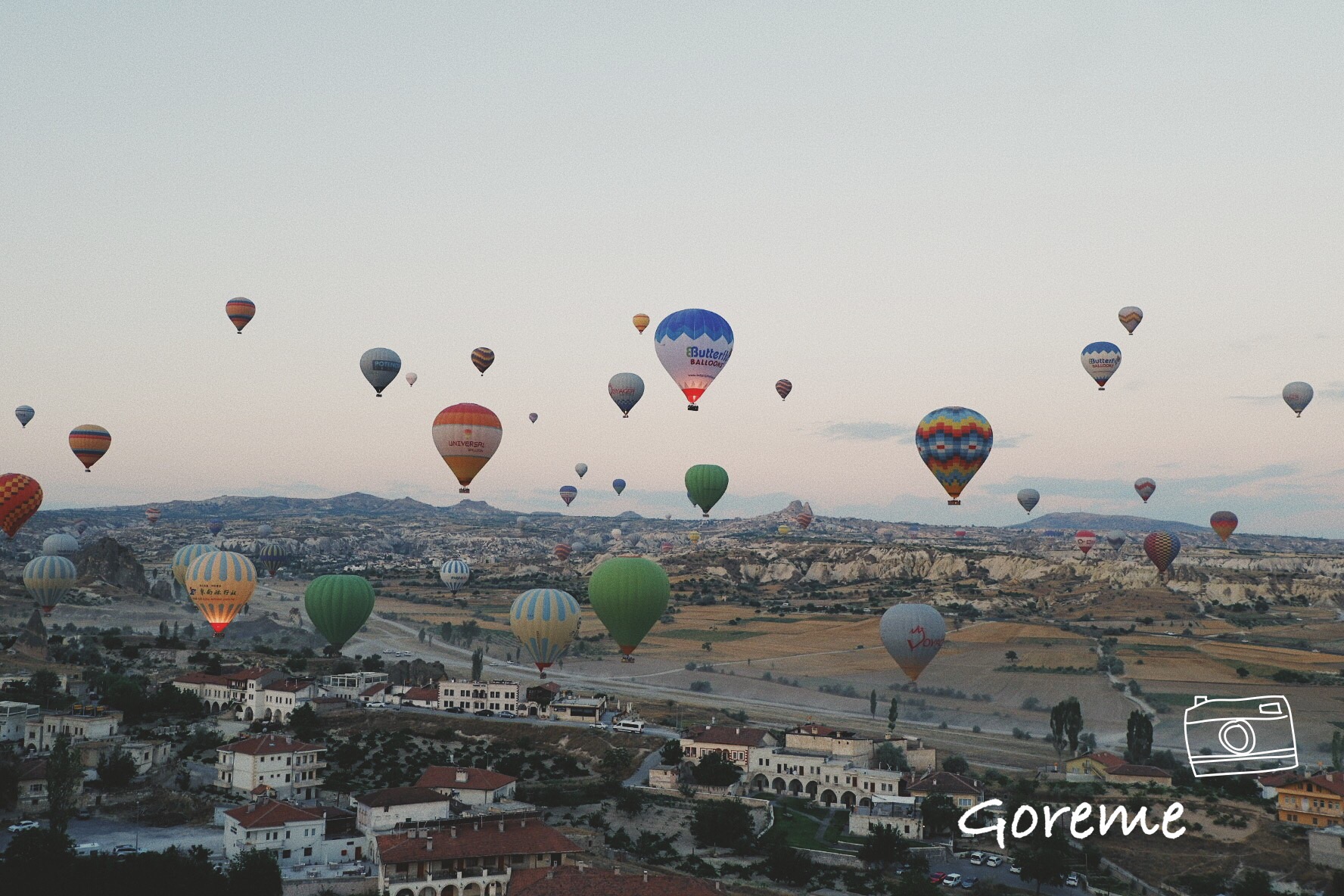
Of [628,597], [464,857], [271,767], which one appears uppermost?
[628,597]

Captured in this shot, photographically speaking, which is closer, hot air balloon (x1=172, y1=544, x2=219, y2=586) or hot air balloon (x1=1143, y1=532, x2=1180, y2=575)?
hot air balloon (x1=172, y1=544, x2=219, y2=586)

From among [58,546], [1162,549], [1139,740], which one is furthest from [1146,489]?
[58,546]

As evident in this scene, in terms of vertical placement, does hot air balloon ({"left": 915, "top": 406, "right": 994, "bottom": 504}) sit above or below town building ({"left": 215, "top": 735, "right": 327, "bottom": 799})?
above

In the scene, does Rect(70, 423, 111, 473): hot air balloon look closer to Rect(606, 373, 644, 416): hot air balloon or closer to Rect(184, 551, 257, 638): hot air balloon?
Rect(184, 551, 257, 638): hot air balloon

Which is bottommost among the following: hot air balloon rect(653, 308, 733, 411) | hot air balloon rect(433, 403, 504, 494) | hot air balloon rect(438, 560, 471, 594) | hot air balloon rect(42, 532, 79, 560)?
hot air balloon rect(438, 560, 471, 594)

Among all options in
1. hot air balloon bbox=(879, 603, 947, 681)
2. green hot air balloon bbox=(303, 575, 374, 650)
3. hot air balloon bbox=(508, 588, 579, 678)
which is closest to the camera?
hot air balloon bbox=(879, 603, 947, 681)

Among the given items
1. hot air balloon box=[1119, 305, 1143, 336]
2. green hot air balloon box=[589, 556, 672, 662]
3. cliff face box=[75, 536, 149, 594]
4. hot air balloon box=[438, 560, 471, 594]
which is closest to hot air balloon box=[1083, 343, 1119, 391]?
hot air balloon box=[1119, 305, 1143, 336]

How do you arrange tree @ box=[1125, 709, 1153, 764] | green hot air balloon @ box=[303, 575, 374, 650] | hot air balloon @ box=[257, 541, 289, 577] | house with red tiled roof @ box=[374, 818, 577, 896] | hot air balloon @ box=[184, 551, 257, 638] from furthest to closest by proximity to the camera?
hot air balloon @ box=[257, 541, 289, 577] → tree @ box=[1125, 709, 1153, 764] → hot air balloon @ box=[184, 551, 257, 638] → green hot air balloon @ box=[303, 575, 374, 650] → house with red tiled roof @ box=[374, 818, 577, 896]

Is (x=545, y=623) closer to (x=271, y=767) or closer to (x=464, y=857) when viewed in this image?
(x=271, y=767)
